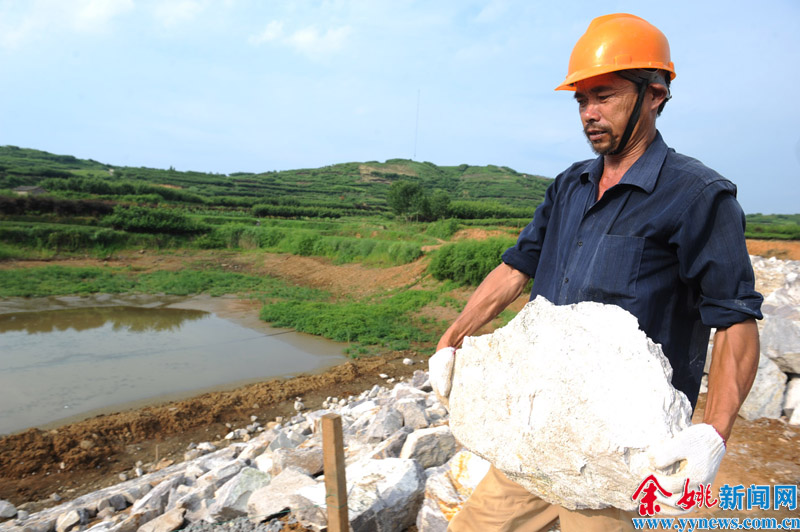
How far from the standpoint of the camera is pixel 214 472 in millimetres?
3945

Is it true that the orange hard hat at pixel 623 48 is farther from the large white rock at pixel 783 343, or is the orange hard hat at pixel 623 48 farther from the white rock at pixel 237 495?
the large white rock at pixel 783 343

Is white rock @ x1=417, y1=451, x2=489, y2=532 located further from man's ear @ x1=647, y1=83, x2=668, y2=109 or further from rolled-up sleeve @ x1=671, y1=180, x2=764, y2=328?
man's ear @ x1=647, y1=83, x2=668, y2=109

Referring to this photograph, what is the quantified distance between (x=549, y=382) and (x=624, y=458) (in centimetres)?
28

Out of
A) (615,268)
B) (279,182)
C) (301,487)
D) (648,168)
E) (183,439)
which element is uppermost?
(279,182)

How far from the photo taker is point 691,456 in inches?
46.3

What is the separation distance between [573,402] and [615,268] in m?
0.41

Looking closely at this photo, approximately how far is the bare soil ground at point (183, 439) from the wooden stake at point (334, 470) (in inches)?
76.5

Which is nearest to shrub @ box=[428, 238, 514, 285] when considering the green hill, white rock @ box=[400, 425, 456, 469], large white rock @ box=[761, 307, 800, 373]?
large white rock @ box=[761, 307, 800, 373]

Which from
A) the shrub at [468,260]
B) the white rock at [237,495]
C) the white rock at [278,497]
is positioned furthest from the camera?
the shrub at [468,260]

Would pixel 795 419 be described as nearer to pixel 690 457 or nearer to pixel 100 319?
pixel 690 457

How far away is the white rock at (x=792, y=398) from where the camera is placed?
3936mm

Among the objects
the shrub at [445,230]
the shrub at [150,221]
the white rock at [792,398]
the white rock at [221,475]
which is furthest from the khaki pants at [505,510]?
the shrub at [150,221]

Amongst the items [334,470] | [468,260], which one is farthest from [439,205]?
[334,470]

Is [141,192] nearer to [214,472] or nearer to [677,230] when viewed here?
[214,472]
